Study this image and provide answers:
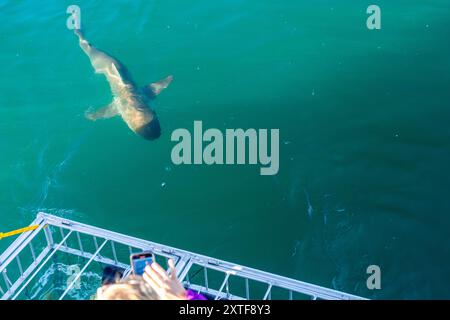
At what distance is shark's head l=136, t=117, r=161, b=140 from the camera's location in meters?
11.3

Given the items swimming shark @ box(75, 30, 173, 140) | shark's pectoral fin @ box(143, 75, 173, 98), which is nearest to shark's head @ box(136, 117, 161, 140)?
swimming shark @ box(75, 30, 173, 140)

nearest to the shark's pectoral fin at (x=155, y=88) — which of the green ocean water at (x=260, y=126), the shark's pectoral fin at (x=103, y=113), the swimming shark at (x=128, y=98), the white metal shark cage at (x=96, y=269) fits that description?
the swimming shark at (x=128, y=98)

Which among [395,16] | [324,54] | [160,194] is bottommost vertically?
[160,194]

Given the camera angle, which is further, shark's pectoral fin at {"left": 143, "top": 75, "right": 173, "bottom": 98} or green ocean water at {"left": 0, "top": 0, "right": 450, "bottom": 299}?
shark's pectoral fin at {"left": 143, "top": 75, "right": 173, "bottom": 98}

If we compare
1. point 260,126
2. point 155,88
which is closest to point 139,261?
point 260,126

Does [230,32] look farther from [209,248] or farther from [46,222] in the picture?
[46,222]

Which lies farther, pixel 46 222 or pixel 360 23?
pixel 360 23

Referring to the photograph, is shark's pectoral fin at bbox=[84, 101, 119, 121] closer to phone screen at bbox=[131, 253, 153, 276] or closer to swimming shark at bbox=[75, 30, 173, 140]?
swimming shark at bbox=[75, 30, 173, 140]

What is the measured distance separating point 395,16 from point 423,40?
135 centimetres

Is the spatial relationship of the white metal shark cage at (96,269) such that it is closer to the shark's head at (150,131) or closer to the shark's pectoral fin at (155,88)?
the shark's head at (150,131)

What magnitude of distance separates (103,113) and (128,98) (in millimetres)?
669

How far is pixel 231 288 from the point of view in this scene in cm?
852

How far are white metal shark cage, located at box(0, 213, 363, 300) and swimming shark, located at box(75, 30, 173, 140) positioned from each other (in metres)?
3.08
